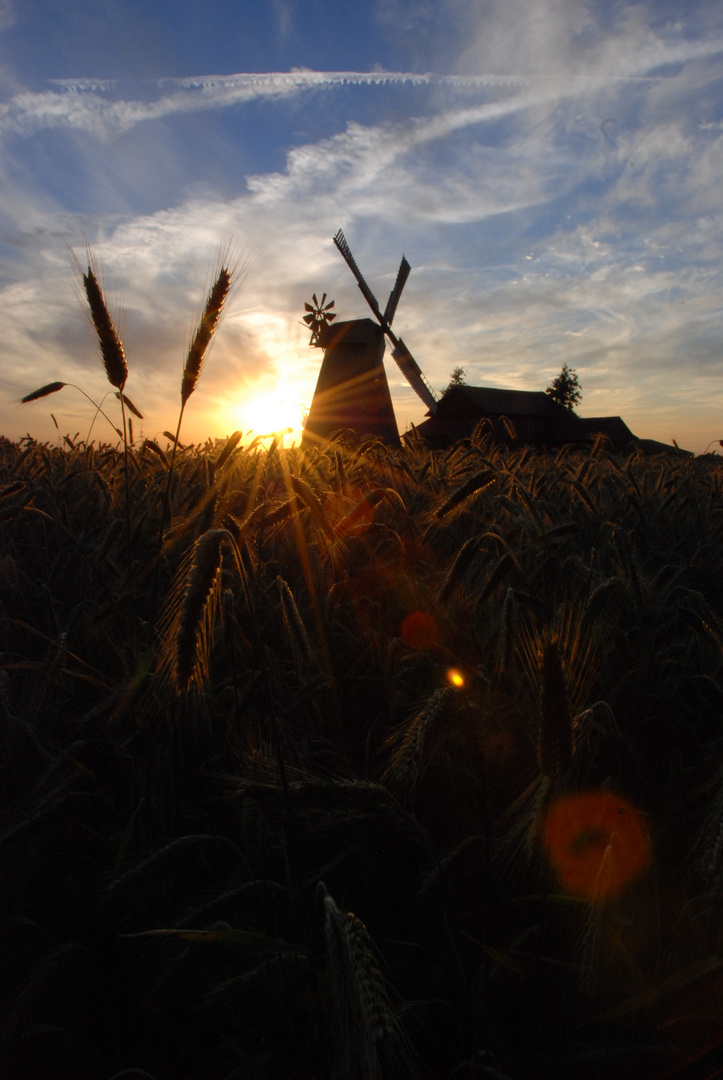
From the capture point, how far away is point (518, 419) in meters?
32.3

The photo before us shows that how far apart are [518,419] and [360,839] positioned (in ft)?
108

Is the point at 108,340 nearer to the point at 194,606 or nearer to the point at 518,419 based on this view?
the point at 194,606

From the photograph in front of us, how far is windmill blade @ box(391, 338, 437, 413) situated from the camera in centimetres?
2741

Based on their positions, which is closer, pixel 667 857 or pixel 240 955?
pixel 240 955

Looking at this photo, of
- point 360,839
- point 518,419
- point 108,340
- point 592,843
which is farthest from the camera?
point 518,419

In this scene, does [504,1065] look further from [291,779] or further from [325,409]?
[325,409]

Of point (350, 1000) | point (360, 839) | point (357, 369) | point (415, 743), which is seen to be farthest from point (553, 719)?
point (357, 369)

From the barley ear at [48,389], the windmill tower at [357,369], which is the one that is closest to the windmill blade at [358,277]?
the windmill tower at [357,369]

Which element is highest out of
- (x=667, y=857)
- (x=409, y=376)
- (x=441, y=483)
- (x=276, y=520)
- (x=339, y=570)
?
(x=409, y=376)

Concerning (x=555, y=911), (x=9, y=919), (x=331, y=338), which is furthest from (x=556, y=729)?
(x=331, y=338)

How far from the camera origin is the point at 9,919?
1389 millimetres

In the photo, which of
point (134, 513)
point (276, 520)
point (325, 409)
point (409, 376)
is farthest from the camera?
point (409, 376)

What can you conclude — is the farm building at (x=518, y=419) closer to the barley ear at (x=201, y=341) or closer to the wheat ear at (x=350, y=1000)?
the barley ear at (x=201, y=341)

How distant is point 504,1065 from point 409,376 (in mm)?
29072
